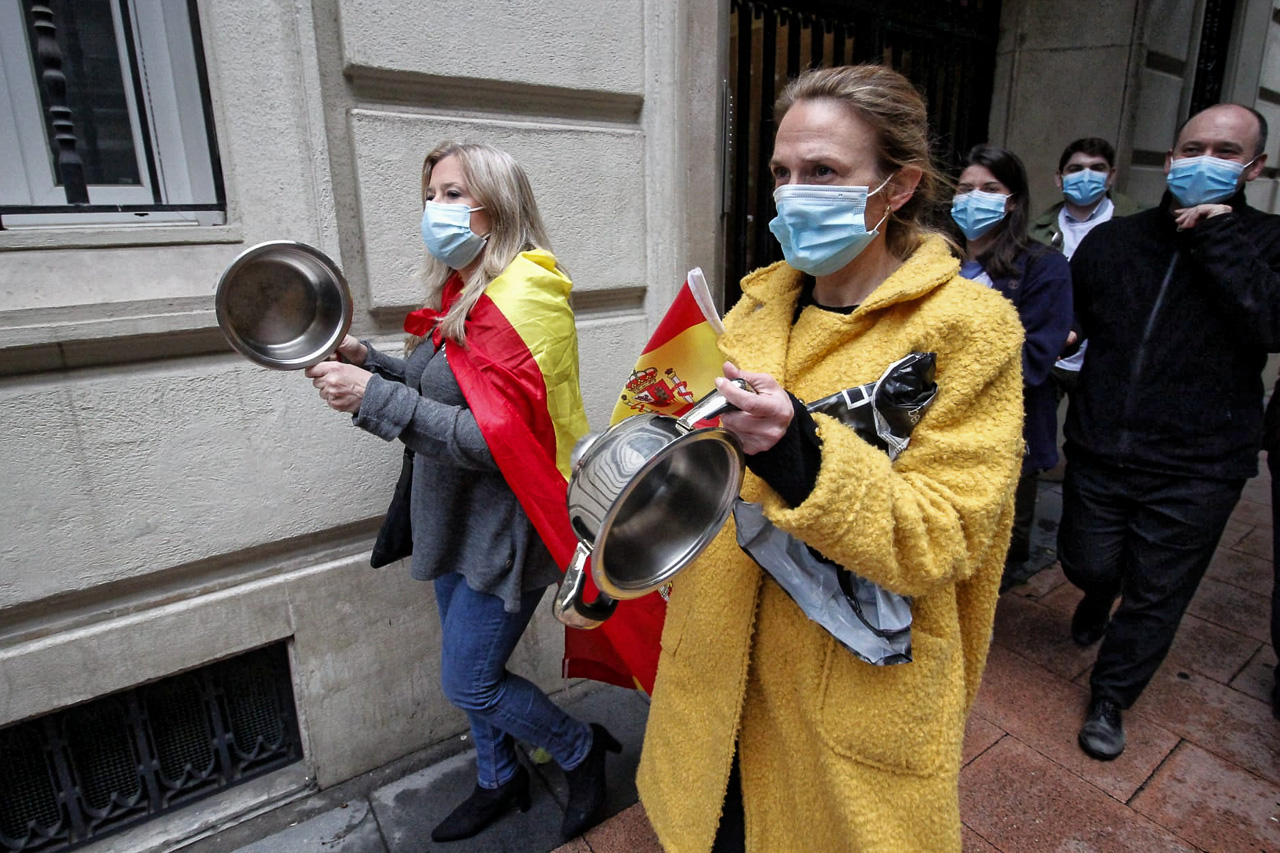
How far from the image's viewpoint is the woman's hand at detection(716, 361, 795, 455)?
3.41 feet

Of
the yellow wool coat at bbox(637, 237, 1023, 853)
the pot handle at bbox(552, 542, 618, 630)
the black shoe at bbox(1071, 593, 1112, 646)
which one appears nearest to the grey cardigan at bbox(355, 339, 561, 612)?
the yellow wool coat at bbox(637, 237, 1023, 853)

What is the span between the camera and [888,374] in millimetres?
1212

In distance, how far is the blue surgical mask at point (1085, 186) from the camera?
12.2ft

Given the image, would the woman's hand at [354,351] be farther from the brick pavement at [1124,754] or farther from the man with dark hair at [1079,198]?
the man with dark hair at [1079,198]

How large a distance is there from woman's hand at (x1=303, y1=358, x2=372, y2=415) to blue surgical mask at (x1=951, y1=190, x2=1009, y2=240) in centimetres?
243

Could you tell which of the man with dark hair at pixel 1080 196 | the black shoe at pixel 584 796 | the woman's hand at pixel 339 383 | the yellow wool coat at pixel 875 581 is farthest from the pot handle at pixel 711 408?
the man with dark hair at pixel 1080 196

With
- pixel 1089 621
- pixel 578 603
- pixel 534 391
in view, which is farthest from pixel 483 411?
pixel 1089 621

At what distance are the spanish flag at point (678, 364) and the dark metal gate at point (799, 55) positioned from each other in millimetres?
2251

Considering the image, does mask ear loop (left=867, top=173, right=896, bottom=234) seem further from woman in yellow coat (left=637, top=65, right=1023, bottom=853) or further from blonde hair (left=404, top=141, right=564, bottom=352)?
blonde hair (left=404, top=141, right=564, bottom=352)

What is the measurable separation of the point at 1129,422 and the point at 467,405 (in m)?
2.34

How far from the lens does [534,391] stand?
6.57 feet

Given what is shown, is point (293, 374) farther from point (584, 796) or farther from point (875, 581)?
point (875, 581)

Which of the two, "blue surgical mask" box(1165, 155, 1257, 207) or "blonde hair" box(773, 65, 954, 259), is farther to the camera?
"blue surgical mask" box(1165, 155, 1257, 207)

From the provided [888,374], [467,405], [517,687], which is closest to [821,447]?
[888,374]
